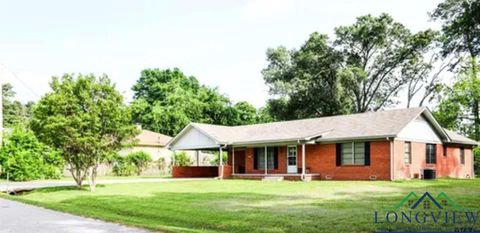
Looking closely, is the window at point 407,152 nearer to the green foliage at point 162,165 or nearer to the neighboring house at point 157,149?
the green foliage at point 162,165

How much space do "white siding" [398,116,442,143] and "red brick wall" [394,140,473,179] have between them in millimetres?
288

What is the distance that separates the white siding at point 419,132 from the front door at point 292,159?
21.1ft

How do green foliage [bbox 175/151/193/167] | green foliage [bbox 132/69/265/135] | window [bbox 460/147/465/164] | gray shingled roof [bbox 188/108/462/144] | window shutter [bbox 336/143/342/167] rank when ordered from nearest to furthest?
gray shingled roof [bbox 188/108/462/144] → window shutter [bbox 336/143/342/167] → window [bbox 460/147/465/164] → green foliage [bbox 175/151/193/167] → green foliage [bbox 132/69/265/135]

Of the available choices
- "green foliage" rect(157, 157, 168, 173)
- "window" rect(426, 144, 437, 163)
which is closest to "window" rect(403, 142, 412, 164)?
"window" rect(426, 144, 437, 163)

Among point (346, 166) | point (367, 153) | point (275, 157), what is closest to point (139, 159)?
point (275, 157)

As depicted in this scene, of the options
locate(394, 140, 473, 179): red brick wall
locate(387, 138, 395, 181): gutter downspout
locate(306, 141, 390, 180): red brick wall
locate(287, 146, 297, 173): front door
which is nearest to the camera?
locate(387, 138, 395, 181): gutter downspout

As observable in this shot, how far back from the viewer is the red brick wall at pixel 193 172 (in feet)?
111

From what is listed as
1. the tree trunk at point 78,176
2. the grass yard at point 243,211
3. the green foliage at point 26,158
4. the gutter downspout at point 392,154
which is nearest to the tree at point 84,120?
the tree trunk at point 78,176

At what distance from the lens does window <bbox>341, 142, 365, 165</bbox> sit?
25453 mm

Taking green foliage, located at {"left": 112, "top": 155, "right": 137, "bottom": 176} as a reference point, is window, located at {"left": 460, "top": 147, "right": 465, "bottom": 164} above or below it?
above

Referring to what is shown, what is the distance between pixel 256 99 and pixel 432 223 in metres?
52.3

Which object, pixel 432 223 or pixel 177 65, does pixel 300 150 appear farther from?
pixel 177 65

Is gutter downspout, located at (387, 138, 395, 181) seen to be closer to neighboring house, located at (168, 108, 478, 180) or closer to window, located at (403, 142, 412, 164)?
neighboring house, located at (168, 108, 478, 180)

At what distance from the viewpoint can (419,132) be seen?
26375 millimetres
